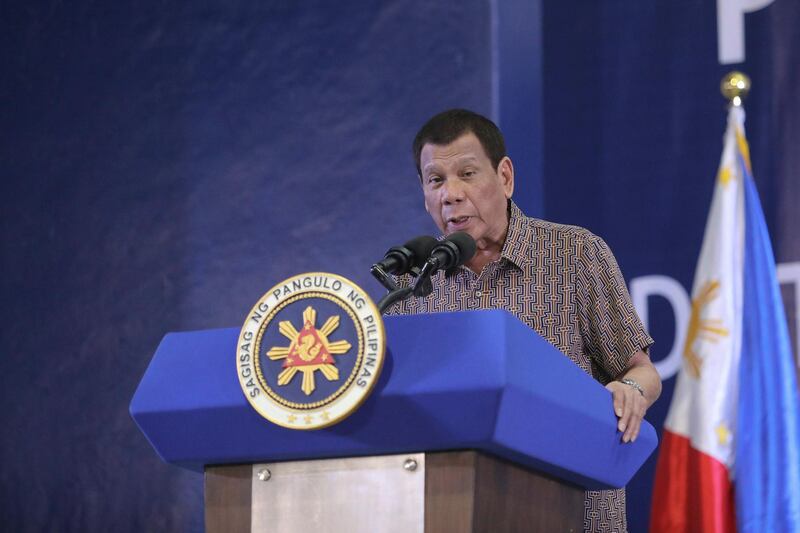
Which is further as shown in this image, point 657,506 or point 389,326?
point 657,506

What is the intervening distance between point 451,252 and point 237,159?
7.09 ft

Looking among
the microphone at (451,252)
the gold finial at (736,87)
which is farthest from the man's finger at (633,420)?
the gold finial at (736,87)

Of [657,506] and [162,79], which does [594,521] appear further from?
[162,79]

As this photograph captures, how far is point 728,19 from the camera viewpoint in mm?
3322

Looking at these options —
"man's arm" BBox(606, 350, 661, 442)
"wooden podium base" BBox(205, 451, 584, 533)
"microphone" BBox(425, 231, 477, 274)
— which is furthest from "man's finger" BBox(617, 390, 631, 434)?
"microphone" BBox(425, 231, 477, 274)

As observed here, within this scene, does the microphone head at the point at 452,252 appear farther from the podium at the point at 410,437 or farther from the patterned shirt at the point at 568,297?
the patterned shirt at the point at 568,297

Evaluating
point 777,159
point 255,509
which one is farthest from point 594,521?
point 777,159

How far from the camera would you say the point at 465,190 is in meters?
2.33

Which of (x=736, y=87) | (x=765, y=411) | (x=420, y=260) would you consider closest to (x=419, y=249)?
(x=420, y=260)

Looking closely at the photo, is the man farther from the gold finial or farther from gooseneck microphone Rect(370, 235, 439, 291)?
the gold finial

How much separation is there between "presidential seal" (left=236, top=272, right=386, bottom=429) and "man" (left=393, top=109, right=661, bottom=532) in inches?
28.7

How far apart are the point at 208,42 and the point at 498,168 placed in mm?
1818

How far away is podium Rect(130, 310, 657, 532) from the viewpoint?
1.46 m

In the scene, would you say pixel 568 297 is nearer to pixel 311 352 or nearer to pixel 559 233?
pixel 559 233
